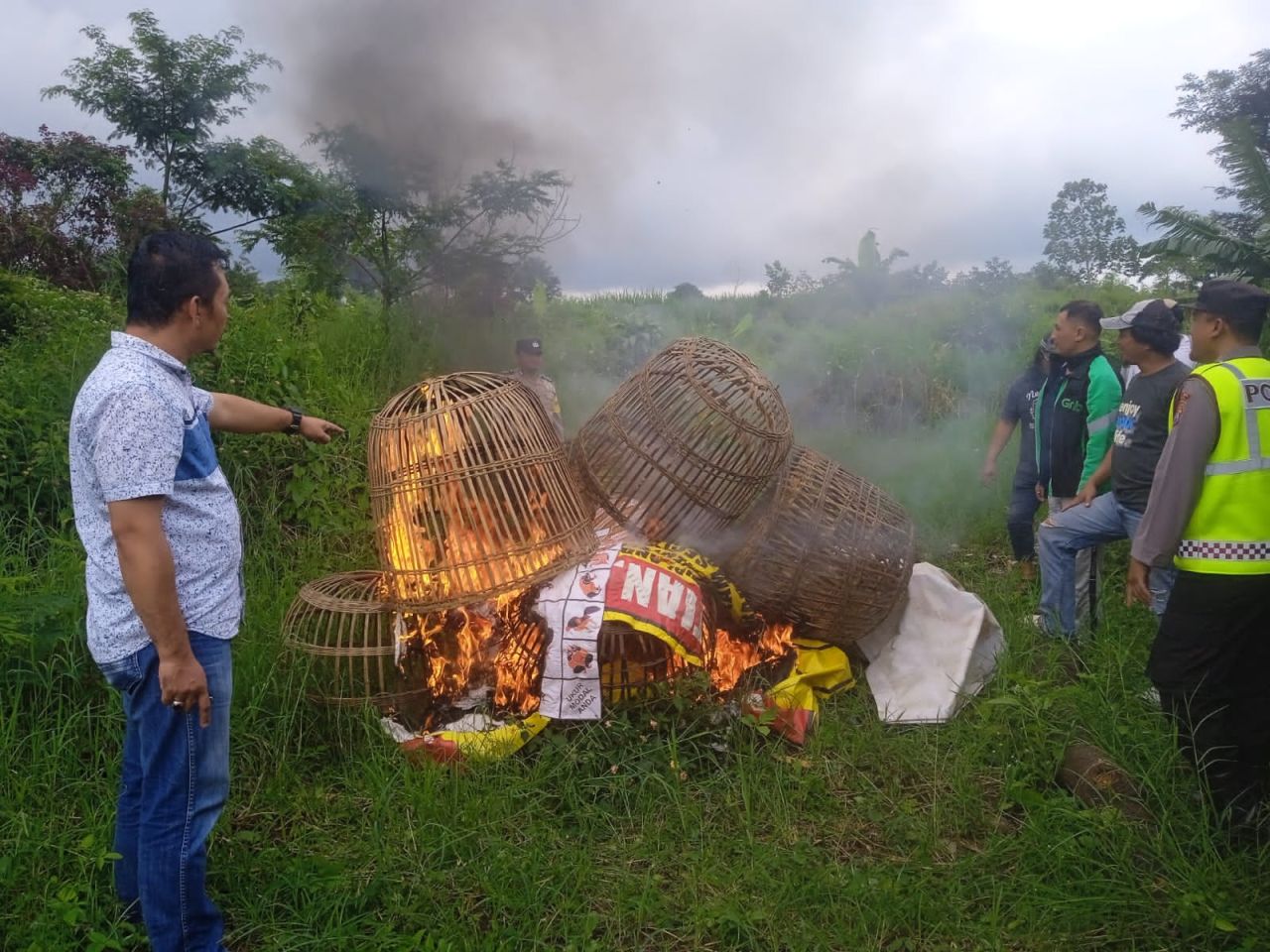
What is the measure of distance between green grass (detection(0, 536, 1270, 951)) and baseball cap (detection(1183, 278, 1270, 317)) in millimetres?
1653

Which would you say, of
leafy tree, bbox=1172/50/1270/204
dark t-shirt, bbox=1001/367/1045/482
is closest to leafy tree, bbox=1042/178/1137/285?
leafy tree, bbox=1172/50/1270/204

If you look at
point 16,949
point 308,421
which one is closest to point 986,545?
point 308,421

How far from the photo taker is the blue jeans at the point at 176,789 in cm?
220

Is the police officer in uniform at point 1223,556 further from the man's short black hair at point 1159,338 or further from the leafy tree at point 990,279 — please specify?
the leafy tree at point 990,279

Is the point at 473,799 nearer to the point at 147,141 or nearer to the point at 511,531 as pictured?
the point at 511,531

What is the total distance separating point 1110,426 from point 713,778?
3116 millimetres

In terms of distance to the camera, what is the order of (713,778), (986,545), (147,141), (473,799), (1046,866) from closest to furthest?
1. (1046,866)
2. (473,799)
3. (713,778)
4. (986,545)
5. (147,141)

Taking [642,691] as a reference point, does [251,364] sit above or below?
above

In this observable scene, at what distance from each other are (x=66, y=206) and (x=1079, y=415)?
10.4 metres

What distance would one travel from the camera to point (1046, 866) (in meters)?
2.82

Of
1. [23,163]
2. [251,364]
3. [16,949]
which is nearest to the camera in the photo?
[16,949]

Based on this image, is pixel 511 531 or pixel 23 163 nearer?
pixel 511 531

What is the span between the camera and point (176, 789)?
88.0 inches

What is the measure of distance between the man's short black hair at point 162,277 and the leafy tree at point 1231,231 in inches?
352
